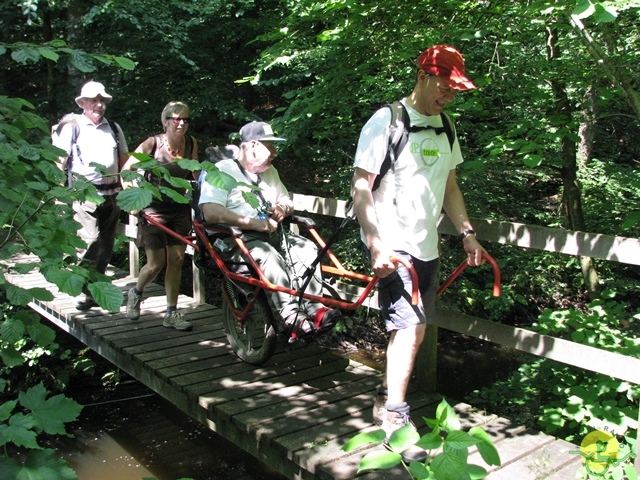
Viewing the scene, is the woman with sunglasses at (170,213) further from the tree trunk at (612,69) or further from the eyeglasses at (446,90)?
the tree trunk at (612,69)

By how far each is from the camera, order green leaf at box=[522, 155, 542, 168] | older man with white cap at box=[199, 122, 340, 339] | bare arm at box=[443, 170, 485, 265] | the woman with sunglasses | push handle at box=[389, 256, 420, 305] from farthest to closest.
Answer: the woman with sunglasses
green leaf at box=[522, 155, 542, 168]
older man with white cap at box=[199, 122, 340, 339]
bare arm at box=[443, 170, 485, 265]
push handle at box=[389, 256, 420, 305]

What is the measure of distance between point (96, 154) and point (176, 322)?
1468mm

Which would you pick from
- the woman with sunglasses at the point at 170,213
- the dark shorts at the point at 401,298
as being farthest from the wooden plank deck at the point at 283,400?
the dark shorts at the point at 401,298

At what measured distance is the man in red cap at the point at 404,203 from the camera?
2.97 m

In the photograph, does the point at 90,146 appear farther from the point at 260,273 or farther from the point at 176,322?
the point at 260,273

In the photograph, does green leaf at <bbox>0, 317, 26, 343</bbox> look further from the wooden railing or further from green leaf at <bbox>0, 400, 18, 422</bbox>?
the wooden railing

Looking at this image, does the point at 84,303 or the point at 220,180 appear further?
the point at 84,303

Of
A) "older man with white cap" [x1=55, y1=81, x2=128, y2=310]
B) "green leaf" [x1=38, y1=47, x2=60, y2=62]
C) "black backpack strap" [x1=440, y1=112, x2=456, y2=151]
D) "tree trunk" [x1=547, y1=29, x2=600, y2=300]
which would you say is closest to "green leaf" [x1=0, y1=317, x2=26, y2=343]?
"green leaf" [x1=38, y1=47, x2=60, y2=62]

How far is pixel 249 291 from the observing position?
13.4 feet

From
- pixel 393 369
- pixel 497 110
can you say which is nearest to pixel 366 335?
pixel 497 110

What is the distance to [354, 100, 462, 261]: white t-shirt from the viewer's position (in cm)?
303

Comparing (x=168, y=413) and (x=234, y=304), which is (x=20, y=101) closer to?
(x=234, y=304)

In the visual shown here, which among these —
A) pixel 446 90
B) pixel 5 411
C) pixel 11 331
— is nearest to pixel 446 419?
pixel 5 411

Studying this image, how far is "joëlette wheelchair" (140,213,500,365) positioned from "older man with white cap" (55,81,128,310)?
547mm
